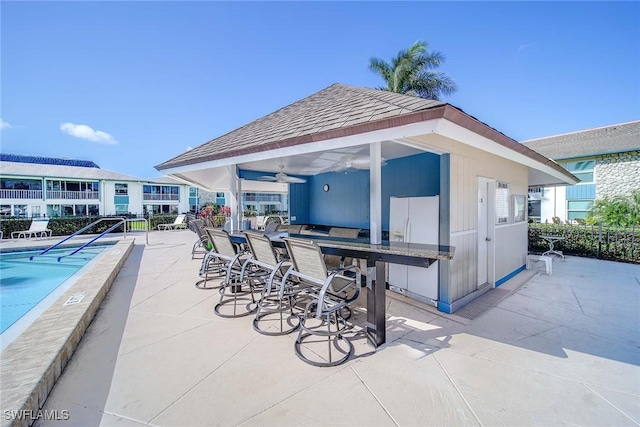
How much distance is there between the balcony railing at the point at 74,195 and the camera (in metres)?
29.0

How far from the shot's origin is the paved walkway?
2383 mm

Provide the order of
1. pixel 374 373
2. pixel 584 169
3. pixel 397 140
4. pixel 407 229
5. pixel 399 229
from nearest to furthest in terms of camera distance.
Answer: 1. pixel 374 373
2. pixel 397 140
3. pixel 407 229
4. pixel 399 229
5. pixel 584 169

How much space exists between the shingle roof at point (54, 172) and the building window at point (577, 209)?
4181 centimetres

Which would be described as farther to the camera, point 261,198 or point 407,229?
point 261,198

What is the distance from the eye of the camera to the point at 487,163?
625cm

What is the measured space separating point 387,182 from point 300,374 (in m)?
5.47

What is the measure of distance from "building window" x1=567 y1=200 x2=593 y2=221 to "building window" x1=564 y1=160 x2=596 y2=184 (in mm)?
1389

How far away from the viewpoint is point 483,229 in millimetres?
6219

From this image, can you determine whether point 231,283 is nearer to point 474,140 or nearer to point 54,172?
point 474,140

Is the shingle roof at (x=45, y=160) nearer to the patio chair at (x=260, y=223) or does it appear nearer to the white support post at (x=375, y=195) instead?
the patio chair at (x=260, y=223)

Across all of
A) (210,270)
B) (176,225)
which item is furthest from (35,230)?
(210,270)

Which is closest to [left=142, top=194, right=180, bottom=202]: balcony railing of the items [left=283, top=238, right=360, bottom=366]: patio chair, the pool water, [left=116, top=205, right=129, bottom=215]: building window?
[left=116, top=205, right=129, bottom=215]: building window

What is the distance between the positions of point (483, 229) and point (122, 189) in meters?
38.5

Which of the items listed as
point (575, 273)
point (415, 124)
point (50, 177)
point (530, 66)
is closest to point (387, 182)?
point (415, 124)
